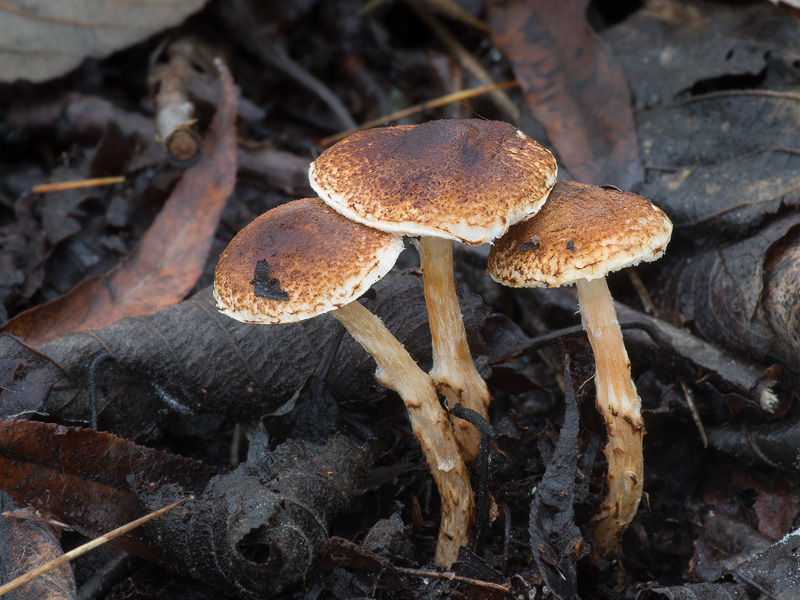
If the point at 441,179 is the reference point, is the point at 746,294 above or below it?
below

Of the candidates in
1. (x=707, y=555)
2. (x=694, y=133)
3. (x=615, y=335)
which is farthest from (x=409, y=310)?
(x=694, y=133)

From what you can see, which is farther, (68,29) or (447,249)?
(68,29)

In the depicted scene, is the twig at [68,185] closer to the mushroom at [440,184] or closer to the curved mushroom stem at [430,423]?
the mushroom at [440,184]

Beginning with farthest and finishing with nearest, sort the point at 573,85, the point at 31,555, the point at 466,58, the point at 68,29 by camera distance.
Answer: the point at 466,58 < the point at 68,29 < the point at 573,85 < the point at 31,555

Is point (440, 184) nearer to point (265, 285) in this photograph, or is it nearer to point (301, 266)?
point (301, 266)

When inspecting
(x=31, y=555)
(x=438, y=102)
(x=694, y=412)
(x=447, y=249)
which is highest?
(x=447, y=249)

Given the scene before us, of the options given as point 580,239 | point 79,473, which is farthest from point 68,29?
point 580,239

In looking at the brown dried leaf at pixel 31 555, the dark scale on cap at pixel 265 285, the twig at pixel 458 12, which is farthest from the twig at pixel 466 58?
the brown dried leaf at pixel 31 555
